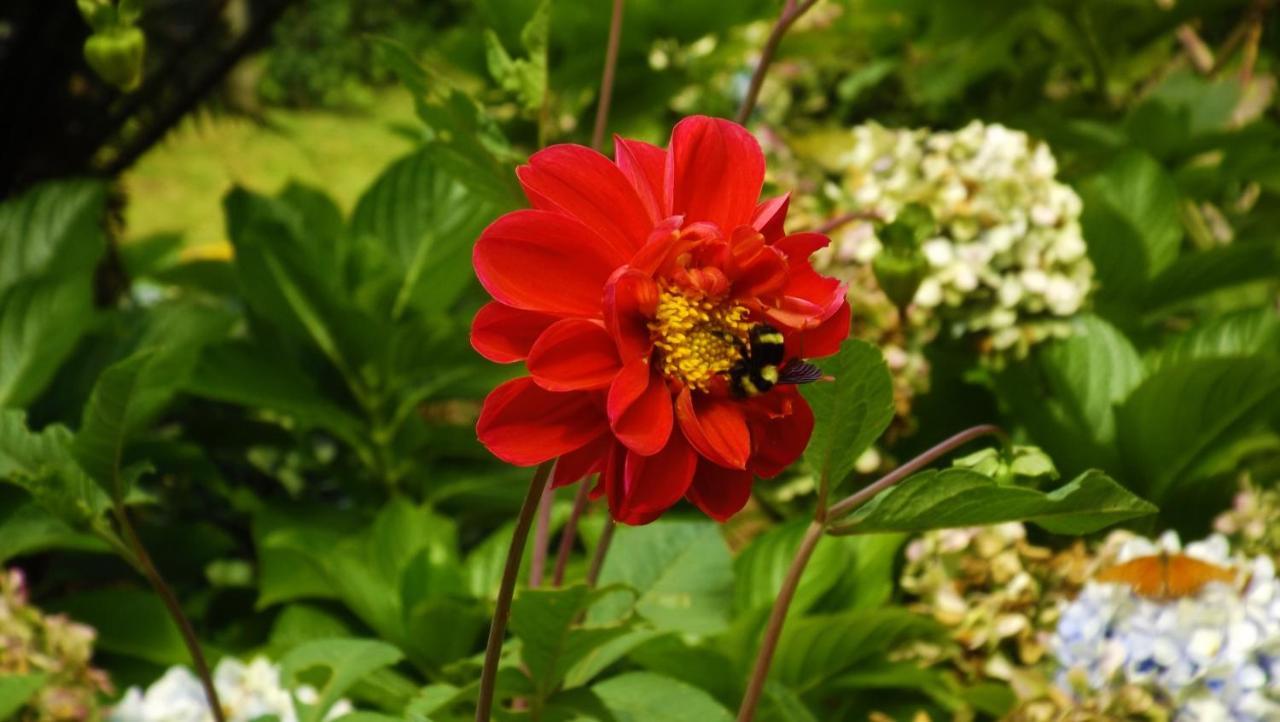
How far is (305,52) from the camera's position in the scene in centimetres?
466

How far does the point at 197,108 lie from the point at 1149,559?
118cm

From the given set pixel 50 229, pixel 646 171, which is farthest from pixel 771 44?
pixel 50 229

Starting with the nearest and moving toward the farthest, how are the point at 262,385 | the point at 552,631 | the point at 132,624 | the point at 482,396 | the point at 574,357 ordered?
the point at 574,357 < the point at 552,631 < the point at 132,624 < the point at 262,385 < the point at 482,396

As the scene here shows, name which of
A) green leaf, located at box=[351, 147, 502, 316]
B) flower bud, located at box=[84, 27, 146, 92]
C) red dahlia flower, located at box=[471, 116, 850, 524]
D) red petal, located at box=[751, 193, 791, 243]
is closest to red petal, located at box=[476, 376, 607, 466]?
red dahlia flower, located at box=[471, 116, 850, 524]

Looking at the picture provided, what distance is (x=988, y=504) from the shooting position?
0.62 metres

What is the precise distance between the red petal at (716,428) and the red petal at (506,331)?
2.7 inches

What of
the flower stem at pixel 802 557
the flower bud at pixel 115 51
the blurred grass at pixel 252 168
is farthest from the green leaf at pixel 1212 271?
the blurred grass at pixel 252 168

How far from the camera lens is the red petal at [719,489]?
61cm

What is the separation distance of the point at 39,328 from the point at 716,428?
37.8 inches

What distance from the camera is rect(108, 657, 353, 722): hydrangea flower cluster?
1.03m

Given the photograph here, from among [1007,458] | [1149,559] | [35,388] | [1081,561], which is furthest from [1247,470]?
[35,388]

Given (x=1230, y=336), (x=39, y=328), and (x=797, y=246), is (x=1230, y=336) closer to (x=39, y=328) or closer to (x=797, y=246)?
(x=797, y=246)

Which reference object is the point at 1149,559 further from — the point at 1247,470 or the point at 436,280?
the point at 436,280

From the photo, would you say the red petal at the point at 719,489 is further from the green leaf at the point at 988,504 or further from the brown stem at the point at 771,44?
the brown stem at the point at 771,44
